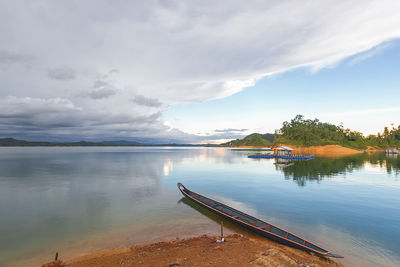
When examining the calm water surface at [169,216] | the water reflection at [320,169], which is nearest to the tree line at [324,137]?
the water reflection at [320,169]

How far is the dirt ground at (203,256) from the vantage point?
11.2 m

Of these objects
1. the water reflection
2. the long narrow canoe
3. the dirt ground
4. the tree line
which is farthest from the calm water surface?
the tree line

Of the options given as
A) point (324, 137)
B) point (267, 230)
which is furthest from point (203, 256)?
point (324, 137)

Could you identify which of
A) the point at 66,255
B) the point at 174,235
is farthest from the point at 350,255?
the point at 66,255

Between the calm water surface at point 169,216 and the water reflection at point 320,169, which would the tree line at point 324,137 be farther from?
the calm water surface at point 169,216

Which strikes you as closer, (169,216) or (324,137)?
(169,216)

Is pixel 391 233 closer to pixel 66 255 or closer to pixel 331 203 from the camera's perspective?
pixel 331 203

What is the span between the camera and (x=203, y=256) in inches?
470

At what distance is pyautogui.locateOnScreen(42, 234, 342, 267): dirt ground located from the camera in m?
11.2

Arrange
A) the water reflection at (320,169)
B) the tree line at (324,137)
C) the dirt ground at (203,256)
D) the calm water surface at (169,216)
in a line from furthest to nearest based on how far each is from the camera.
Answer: the tree line at (324,137) < the water reflection at (320,169) < the calm water surface at (169,216) < the dirt ground at (203,256)

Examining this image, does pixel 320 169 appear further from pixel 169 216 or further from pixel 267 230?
pixel 169 216

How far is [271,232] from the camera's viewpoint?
1481cm

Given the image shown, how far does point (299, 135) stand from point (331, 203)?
176039 mm

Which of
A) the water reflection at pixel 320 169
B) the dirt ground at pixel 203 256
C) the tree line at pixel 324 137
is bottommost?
the water reflection at pixel 320 169
